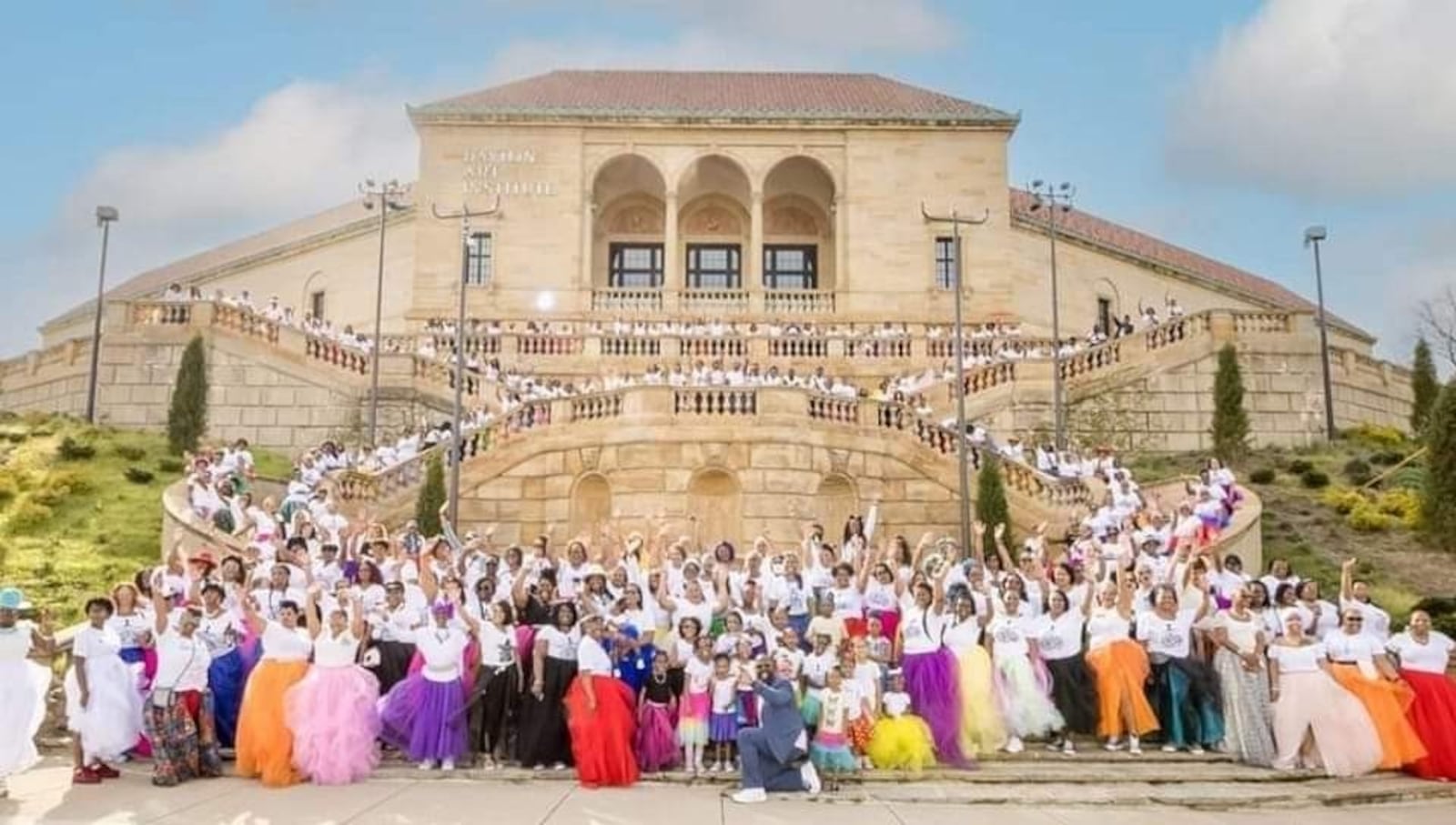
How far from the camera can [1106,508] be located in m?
20.6

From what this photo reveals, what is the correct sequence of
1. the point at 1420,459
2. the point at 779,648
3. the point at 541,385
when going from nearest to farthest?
the point at 779,648 < the point at 1420,459 < the point at 541,385

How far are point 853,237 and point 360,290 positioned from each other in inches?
827

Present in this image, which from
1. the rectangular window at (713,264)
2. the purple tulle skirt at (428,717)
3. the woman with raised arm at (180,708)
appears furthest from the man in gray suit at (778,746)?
the rectangular window at (713,264)

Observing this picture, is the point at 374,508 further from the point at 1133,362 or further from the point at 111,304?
the point at 1133,362

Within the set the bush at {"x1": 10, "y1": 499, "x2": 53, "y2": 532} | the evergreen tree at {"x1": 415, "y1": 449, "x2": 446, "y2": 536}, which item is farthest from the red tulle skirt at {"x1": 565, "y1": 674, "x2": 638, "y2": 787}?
the bush at {"x1": 10, "y1": 499, "x2": 53, "y2": 532}

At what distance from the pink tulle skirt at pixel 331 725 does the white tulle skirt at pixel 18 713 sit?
6.96 feet

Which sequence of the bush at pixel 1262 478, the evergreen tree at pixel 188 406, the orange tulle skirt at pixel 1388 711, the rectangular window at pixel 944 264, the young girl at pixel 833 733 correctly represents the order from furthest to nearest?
the rectangular window at pixel 944 264
the evergreen tree at pixel 188 406
the bush at pixel 1262 478
the orange tulle skirt at pixel 1388 711
the young girl at pixel 833 733

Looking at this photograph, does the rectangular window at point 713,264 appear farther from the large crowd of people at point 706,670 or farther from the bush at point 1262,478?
the large crowd of people at point 706,670

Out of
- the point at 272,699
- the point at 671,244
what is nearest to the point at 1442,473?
the point at 272,699

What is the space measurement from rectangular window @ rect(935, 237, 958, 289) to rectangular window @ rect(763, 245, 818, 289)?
577cm

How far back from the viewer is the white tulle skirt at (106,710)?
1099 cm

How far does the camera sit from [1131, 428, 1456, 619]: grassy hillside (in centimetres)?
2066

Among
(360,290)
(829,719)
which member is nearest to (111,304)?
(360,290)

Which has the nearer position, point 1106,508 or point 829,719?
point 829,719
